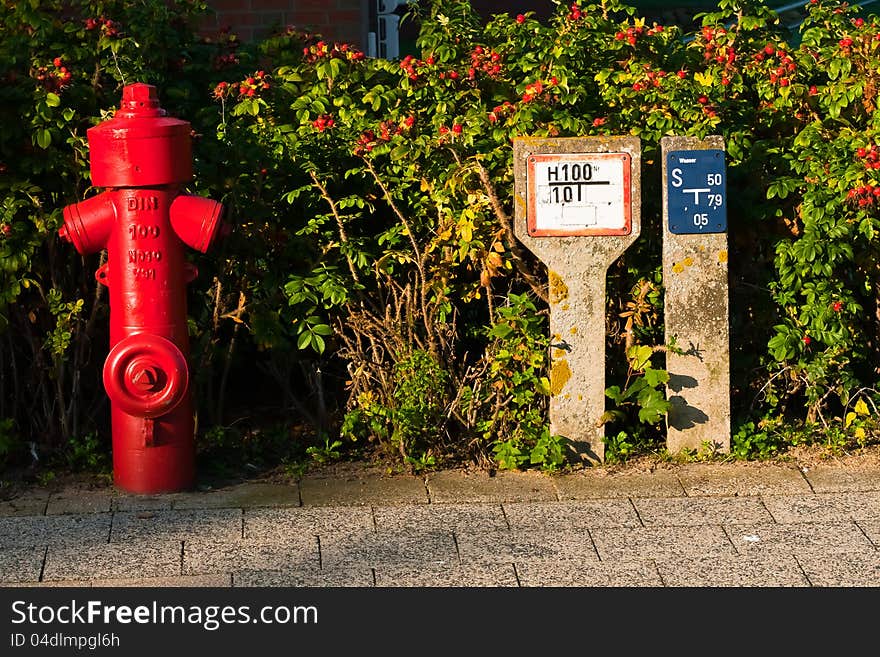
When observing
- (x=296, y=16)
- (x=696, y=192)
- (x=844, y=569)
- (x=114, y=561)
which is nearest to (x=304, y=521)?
(x=114, y=561)

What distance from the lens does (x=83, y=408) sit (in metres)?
6.14

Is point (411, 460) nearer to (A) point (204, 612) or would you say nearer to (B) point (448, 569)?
(B) point (448, 569)

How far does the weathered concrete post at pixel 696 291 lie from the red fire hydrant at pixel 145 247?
1.82 meters

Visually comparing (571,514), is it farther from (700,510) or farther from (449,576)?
(449,576)

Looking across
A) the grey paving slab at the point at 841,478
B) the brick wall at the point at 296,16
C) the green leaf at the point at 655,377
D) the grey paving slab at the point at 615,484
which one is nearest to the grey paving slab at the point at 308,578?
the grey paving slab at the point at 615,484

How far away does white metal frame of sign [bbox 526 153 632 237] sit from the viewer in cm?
563

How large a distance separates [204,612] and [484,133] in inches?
96.6

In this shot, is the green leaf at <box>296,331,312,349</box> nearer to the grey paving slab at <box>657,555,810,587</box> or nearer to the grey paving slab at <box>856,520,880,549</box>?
the grey paving slab at <box>657,555,810,587</box>

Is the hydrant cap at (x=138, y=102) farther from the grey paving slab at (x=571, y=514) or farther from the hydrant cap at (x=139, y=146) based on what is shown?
the grey paving slab at (x=571, y=514)

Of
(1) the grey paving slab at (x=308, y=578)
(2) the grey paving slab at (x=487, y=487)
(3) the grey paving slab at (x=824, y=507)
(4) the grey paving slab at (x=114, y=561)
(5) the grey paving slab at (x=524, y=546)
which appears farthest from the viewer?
(2) the grey paving slab at (x=487, y=487)

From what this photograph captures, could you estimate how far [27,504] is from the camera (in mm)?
5461

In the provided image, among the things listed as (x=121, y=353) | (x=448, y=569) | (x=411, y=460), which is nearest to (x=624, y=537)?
(x=448, y=569)

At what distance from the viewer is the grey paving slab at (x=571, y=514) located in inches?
203

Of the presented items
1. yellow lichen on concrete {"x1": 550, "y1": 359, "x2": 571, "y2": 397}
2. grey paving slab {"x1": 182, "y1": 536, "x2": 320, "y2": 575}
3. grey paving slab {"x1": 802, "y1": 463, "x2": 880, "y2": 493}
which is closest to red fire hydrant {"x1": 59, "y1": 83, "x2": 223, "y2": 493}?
grey paving slab {"x1": 182, "y1": 536, "x2": 320, "y2": 575}
